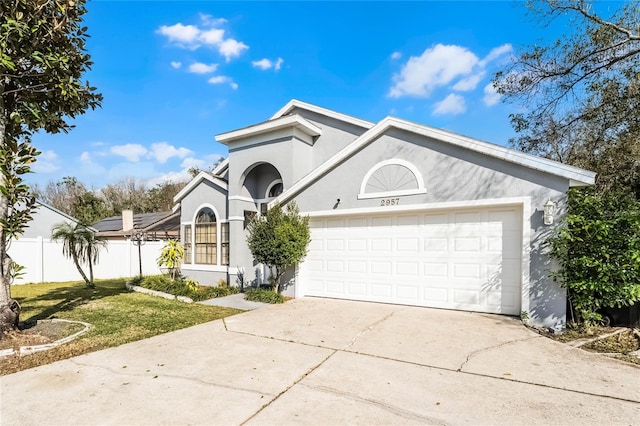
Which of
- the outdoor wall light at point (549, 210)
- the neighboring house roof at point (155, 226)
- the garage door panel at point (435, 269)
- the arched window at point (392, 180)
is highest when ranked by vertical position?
the arched window at point (392, 180)

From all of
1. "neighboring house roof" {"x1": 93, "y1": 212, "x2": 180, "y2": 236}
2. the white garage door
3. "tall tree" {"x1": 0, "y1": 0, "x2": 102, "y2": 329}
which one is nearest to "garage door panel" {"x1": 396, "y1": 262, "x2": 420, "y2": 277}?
the white garage door

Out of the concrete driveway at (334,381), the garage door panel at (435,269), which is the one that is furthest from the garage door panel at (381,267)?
the concrete driveway at (334,381)

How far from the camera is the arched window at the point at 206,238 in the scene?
41.4 ft

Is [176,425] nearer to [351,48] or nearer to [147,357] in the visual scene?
[147,357]

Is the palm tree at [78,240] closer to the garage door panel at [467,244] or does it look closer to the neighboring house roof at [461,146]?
the neighboring house roof at [461,146]

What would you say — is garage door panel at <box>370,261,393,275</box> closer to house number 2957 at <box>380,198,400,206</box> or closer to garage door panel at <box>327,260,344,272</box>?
garage door panel at <box>327,260,344,272</box>

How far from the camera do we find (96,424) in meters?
3.21

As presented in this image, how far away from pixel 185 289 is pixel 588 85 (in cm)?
1434

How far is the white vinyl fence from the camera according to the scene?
14.0 m

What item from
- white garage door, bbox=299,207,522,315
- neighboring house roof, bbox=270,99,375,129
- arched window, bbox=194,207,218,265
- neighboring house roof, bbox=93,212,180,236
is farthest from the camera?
neighboring house roof, bbox=93,212,180,236

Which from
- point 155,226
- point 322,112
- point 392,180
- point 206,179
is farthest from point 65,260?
point 392,180

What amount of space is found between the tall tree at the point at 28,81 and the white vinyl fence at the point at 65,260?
28.9 ft

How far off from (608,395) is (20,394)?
7186mm

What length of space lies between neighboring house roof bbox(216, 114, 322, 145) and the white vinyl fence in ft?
30.2
